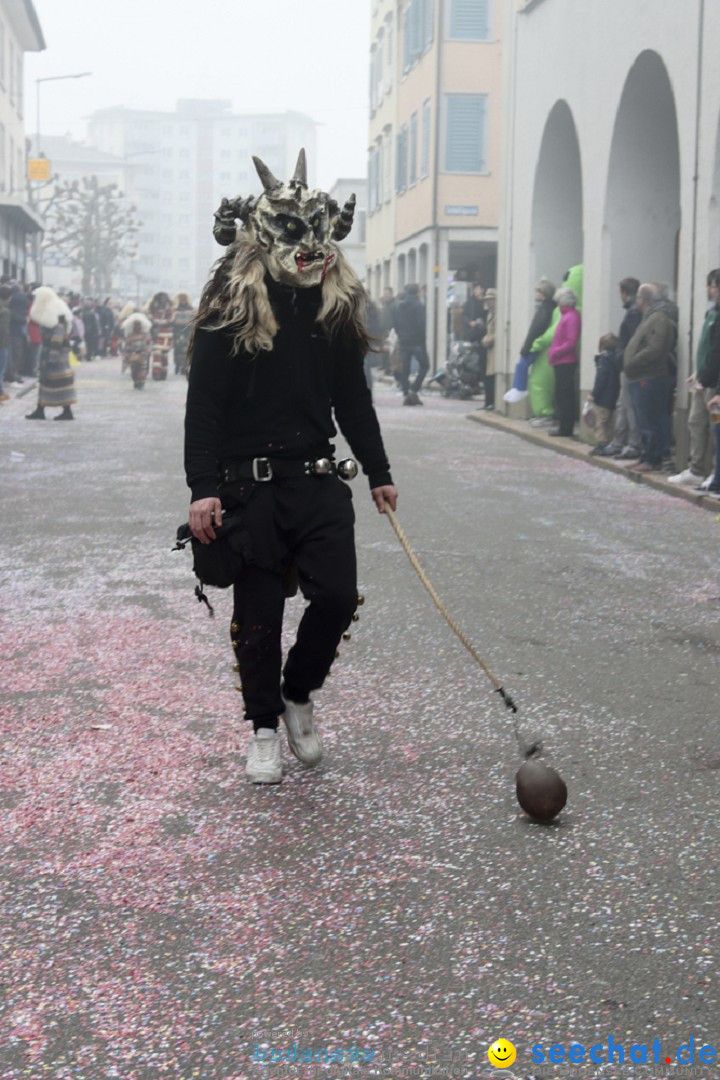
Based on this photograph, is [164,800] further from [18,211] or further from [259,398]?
[18,211]

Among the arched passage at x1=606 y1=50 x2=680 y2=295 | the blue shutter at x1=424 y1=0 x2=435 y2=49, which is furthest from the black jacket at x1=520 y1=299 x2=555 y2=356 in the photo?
the blue shutter at x1=424 y1=0 x2=435 y2=49

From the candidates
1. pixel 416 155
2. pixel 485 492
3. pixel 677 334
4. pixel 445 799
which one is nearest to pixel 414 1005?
pixel 445 799

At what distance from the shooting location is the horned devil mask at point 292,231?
465 cm

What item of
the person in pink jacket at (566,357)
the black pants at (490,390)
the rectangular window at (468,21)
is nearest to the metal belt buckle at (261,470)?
the person in pink jacket at (566,357)

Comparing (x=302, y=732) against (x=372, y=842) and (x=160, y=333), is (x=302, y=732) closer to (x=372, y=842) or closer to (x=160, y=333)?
(x=372, y=842)

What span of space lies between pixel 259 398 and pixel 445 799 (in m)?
1.34

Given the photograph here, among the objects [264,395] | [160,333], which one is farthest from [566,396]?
[160,333]

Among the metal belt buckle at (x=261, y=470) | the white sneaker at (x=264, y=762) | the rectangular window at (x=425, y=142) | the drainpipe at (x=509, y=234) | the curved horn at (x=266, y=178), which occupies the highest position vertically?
the rectangular window at (x=425, y=142)

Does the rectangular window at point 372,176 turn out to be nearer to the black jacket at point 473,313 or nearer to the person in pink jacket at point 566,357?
the black jacket at point 473,313

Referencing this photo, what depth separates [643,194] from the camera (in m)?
17.7

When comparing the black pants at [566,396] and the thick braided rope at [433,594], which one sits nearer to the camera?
the thick braided rope at [433,594]

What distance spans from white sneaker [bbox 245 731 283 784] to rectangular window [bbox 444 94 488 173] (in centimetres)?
3327

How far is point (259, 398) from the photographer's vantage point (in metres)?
4.74

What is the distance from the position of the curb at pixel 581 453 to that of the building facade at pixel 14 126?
2240 centimetres
